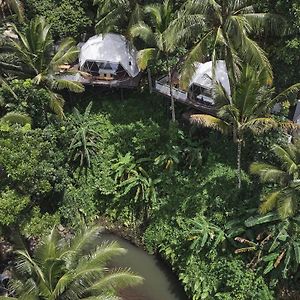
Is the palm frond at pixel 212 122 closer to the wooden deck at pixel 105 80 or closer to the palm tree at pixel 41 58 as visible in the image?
the palm tree at pixel 41 58

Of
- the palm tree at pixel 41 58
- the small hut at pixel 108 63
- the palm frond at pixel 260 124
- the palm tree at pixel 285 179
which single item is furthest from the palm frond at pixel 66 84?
the palm tree at pixel 285 179

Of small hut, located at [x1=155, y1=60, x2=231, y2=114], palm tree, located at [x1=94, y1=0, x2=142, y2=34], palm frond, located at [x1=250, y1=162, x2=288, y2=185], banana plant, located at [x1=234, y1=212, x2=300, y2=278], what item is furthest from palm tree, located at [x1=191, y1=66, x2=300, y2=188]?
palm tree, located at [x1=94, y1=0, x2=142, y2=34]

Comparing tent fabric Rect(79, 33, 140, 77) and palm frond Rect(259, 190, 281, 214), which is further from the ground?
tent fabric Rect(79, 33, 140, 77)

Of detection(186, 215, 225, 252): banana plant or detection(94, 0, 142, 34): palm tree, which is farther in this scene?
detection(94, 0, 142, 34): palm tree

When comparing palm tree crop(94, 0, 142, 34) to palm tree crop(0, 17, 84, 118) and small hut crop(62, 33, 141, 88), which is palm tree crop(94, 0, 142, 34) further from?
palm tree crop(0, 17, 84, 118)

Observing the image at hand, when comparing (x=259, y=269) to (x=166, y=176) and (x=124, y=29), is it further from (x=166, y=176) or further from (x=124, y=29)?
(x=124, y=29)

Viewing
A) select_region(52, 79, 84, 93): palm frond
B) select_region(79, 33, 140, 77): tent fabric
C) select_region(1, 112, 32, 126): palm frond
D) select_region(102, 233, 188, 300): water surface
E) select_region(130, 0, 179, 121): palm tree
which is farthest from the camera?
select_region(79, 33, 140, 77): tent fabric
